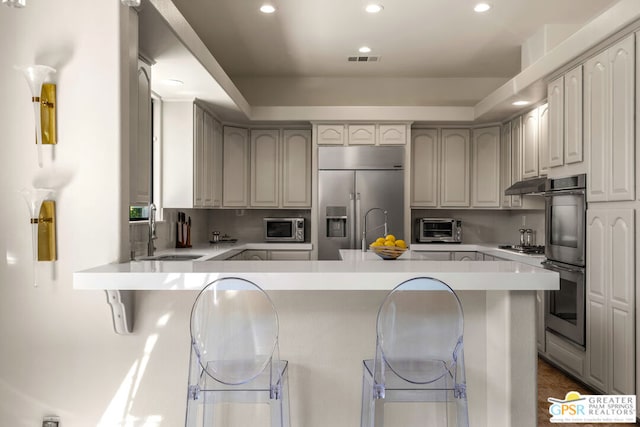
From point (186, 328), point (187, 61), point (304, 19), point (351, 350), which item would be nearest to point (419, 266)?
point (351, 350)

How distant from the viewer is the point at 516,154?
5191 millimetres

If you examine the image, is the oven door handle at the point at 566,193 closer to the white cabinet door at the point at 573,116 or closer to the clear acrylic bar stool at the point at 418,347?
the white cabinet door at the point at 573,116

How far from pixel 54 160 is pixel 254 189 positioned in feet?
11.9

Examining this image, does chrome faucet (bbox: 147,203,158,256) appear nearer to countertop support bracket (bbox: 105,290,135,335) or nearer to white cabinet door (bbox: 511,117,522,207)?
countertop support bracket (bbox: 105,290,135,335)

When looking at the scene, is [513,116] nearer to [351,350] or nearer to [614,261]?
[614,261]

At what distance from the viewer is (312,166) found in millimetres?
5578

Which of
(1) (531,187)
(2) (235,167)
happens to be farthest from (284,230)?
(1) (531,187)

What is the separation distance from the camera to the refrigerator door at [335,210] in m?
5.50

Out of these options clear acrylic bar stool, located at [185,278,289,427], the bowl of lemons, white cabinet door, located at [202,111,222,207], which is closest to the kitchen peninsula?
clear acrylic bar stool, located at [185,278,289,427]

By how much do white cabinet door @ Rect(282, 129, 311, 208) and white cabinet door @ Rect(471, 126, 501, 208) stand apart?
1.95 metres

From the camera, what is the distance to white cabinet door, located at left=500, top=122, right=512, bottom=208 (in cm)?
539

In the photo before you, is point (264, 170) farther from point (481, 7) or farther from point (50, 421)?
point (50, 421)

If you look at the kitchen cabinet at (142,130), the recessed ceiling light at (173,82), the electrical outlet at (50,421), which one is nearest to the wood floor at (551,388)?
the electrical outlet at (50,421)

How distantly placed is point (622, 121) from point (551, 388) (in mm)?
1908
